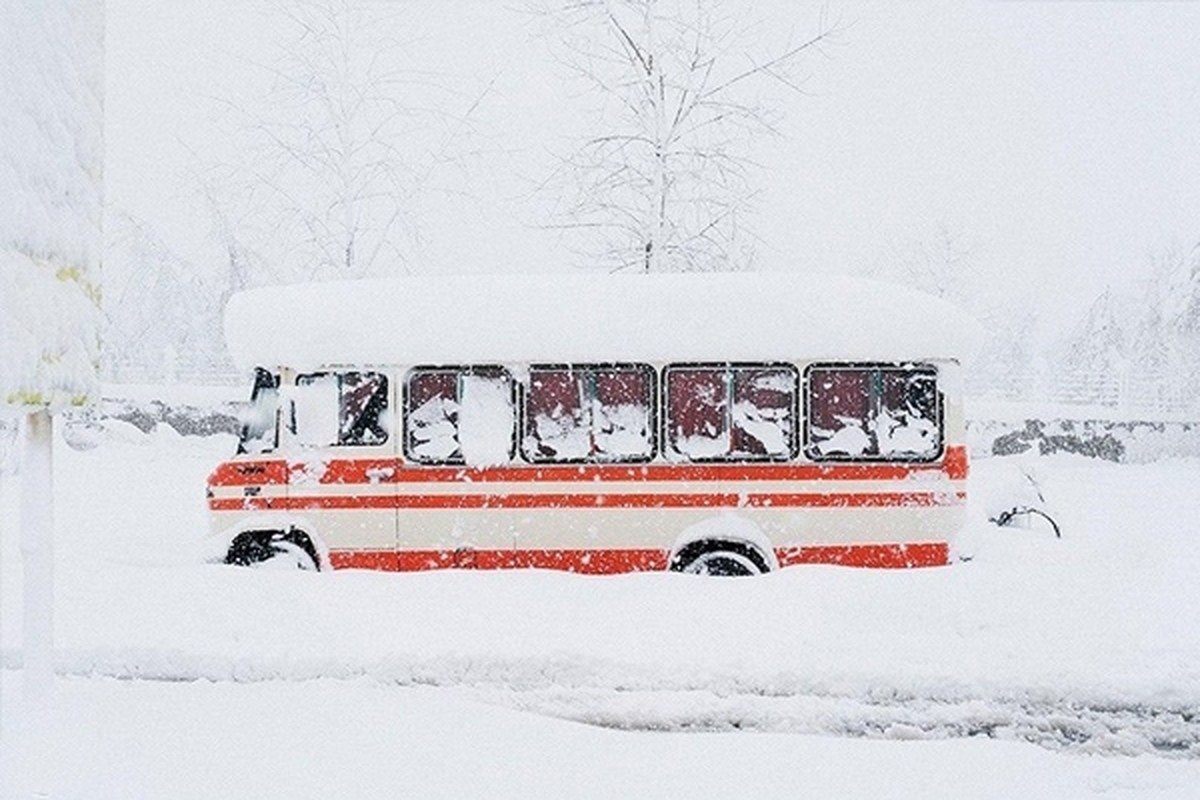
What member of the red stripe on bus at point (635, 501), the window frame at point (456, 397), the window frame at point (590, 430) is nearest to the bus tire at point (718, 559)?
the red stripe on bus at point (635, 501)

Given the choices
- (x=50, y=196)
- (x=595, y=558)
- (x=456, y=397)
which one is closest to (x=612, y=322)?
(x=456, y=397)

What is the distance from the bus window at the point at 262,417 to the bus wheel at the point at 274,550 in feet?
2.56

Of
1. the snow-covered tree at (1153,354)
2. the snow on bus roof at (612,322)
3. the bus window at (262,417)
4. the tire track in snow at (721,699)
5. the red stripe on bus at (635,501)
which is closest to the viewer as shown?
the tire track in snow at (721,699)

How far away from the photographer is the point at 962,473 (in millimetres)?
9117

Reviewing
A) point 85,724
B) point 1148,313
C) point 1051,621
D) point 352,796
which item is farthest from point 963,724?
point 1148,313

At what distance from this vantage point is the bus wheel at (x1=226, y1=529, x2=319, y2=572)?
30.5 feet

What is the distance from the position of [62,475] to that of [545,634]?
1779 cm

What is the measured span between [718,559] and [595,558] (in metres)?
1.09

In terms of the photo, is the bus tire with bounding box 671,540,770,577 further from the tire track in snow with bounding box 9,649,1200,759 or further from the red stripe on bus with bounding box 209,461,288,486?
the red stripe on bus with bounding box 209,461,288,486

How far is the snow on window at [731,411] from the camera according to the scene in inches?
359

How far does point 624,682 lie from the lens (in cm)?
695

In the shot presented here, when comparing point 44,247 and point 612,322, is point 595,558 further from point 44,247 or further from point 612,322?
point 44,247

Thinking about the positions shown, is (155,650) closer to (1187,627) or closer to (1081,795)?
(1081,795)

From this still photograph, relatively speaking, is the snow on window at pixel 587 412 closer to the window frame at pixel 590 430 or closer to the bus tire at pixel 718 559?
the window frame at pixel 590 430
